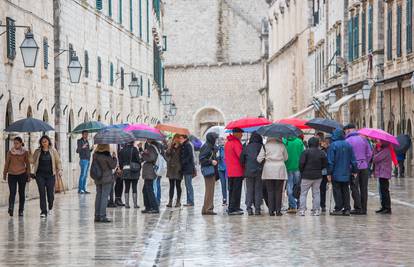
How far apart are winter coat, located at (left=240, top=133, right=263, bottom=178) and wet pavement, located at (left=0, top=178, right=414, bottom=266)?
3.00 ft

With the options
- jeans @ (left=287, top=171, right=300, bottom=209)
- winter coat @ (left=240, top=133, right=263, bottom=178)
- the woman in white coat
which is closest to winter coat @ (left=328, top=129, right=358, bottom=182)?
the woman in white coat

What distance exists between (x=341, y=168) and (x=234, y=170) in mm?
2133

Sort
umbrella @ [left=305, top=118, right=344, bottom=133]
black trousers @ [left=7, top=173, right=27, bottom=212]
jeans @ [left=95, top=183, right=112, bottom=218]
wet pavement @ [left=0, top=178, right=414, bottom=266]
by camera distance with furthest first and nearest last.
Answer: umbrella @ [left=305, top=118, right=344, bottom=133] → black trousers @ [left=7, top=173, right=27, bottom=212] → jeans @ [left=95, top=183, right=112, bottom=218] → wet pavement @ [left=0, top=178, right=414, bottom=266]

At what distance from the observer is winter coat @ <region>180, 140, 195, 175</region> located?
81.9 ft

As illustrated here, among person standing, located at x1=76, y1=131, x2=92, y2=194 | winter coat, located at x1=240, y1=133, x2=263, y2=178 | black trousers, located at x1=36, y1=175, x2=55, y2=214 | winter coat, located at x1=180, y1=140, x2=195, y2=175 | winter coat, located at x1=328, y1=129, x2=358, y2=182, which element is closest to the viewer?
black trousers, located at x1=36, y1=175, x2=55, y2=214

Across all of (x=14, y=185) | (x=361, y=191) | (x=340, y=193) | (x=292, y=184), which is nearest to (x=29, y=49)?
(x=14, y=185)

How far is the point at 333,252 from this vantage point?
49.8ft

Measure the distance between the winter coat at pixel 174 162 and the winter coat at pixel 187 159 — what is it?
0.32 ft

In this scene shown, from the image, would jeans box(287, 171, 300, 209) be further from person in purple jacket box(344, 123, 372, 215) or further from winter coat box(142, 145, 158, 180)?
winter coat box(142, 145, 158, 180)

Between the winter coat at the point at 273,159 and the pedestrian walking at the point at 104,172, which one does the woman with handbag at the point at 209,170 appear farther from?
the pedestrian walking at the point at 104,172

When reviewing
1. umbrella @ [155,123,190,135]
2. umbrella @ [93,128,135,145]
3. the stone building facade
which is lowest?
umbrella @ [93,128,135,145]

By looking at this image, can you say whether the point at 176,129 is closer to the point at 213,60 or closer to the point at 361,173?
the point at 361,173

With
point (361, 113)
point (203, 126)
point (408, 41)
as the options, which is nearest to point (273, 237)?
point (408, 41)

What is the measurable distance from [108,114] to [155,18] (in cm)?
2093
